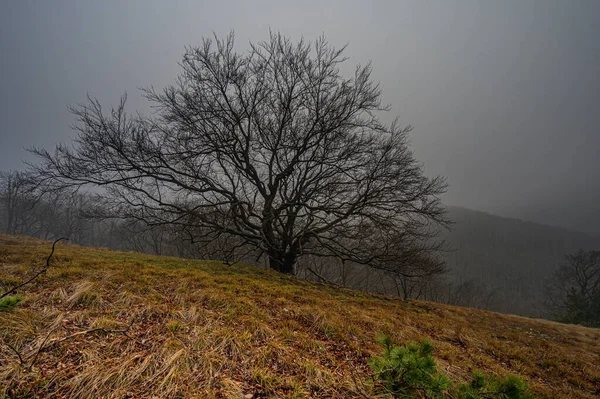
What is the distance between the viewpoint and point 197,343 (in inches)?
102

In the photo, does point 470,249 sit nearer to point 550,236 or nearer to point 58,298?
point 550,236

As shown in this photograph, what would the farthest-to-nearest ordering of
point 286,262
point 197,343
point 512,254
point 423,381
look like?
point 512,254 → point 286,262 → point 197,343 → point 423,381

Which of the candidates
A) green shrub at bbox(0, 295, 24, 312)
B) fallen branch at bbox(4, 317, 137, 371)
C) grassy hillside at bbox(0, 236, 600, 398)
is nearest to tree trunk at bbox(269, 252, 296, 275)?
grassy hillside at bbox(0, 236, 600, 398)

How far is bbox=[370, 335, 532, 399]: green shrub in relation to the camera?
5.19ft

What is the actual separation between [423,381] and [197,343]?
2260 mm

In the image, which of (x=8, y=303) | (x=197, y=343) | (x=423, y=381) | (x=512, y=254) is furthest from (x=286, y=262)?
(x=512, y=254)

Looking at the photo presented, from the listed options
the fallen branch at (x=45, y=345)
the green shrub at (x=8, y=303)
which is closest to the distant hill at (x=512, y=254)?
the fallen branch at (x=45, y=345)

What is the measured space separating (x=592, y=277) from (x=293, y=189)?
134 feet

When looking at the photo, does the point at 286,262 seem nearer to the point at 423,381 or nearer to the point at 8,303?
the point at 8,303

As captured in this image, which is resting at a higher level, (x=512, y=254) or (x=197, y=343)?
(x=197, y=343)

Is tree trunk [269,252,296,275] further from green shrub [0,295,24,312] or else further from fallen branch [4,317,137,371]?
green shrub [0,295,24,312]

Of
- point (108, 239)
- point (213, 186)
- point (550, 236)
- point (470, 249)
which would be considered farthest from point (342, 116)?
point (550, 236)

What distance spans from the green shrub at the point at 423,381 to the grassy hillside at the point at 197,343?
29cm

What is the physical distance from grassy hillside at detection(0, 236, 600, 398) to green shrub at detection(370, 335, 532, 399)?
0.29m
